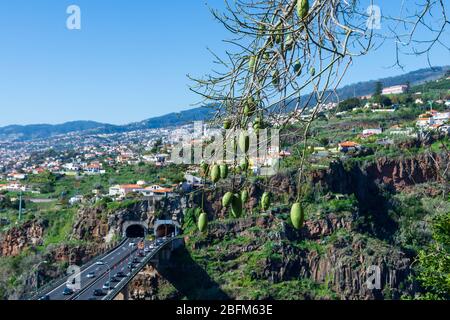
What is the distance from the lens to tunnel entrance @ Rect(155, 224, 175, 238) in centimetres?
2130

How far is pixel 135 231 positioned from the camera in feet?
72.6

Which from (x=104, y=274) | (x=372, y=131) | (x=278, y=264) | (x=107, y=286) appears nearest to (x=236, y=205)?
(x=107, y=286)

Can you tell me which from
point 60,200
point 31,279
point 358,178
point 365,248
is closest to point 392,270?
point 365,248

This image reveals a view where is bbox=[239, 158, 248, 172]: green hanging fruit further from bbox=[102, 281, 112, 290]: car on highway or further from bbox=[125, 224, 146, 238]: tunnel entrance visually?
bbox=[125, 224, 146, 238]: tunnel entrance

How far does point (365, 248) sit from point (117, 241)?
30.1 feet

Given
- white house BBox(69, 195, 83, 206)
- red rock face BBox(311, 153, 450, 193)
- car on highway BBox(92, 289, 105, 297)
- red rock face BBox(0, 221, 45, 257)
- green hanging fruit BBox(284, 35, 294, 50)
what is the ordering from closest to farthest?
green hanging fruit BBox(284, 35, 294, 50), car on highway BBox(92, 289, 105, 297), red rock face BBox(311, 153, 450, 193), red rock face BBox(0, 221, 45, 257), white house BBox(69, 195, 83, 206)

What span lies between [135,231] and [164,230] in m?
1.13

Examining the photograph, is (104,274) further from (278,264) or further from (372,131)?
(372,131)

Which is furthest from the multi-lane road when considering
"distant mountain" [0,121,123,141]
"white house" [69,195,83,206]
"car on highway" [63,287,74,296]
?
"distant mountain" [0,121,123,141]

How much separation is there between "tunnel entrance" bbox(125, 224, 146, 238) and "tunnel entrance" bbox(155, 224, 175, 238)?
0.58 meters

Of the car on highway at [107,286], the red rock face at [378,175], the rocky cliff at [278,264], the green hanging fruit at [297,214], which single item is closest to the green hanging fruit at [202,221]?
the green hanging fruit at [297,214]

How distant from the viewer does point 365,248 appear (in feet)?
63.3

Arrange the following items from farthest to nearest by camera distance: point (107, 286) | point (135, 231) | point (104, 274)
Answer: point (135, 231) < point (104, 274) < point (107, 286)

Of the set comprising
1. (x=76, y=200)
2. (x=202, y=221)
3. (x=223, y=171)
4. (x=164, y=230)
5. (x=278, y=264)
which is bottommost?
(x=278, y=264)
